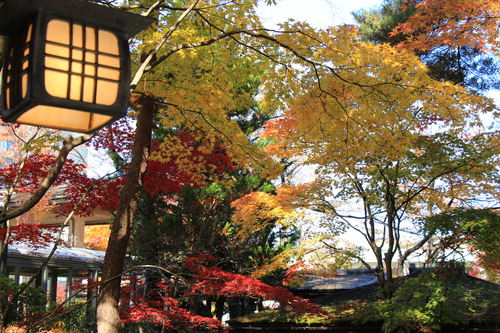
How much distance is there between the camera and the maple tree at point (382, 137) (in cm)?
539

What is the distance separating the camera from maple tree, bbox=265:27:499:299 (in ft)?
17.7

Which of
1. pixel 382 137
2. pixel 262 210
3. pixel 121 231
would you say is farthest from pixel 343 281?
pixel 121 231

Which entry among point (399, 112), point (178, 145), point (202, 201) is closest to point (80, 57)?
point (399, 112)

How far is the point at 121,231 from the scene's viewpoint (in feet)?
19.1

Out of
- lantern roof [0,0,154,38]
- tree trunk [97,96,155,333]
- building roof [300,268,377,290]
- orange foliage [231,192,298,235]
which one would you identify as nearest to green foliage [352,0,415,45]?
orange foliage [231,192,298,235]

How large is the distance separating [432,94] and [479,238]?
223 cm

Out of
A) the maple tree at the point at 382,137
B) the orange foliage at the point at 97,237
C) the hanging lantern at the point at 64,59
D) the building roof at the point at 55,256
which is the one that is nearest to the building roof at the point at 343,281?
the maple tree at the point at 382,137

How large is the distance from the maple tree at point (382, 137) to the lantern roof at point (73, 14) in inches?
125

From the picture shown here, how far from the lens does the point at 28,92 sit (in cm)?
172

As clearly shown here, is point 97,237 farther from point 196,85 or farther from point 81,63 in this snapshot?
point 81,63

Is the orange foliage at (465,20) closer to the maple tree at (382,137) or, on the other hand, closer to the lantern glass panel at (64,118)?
the maple tree at (382,137)

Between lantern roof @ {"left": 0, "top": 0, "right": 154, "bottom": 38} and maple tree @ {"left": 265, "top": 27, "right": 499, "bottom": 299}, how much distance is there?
10.4ft

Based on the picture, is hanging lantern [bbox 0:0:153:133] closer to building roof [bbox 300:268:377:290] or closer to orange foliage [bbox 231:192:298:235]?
orange foliage [bbox 231:192:298:235]

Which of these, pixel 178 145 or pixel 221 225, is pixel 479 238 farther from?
pixel 221 225
